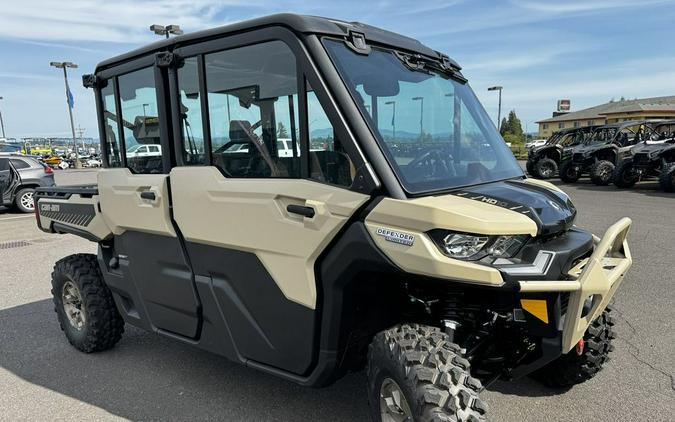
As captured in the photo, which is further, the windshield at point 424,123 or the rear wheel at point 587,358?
the rear wheel at point 587,358

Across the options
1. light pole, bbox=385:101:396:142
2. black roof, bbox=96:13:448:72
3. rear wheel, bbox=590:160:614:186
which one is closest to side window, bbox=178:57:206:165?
black roof, bbox=96:13:448:72

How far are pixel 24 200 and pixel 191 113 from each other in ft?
42.5

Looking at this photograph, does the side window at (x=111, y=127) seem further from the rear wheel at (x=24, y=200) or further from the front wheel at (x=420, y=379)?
the rear wheel at (x=24, y=200)

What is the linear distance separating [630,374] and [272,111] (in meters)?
3.14

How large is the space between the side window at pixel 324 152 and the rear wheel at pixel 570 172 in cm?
1733

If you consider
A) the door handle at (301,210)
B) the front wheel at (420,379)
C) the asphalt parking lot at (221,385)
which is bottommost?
the asphalt parking lot at (221,385)

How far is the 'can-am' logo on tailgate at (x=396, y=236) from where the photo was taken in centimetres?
217

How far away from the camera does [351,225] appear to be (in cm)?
236

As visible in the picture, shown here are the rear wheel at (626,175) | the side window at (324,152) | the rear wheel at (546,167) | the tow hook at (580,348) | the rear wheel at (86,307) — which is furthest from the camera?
the rear wheel at (546,167)

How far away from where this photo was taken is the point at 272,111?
2668 millimetres

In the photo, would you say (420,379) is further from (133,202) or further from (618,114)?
(618,114)

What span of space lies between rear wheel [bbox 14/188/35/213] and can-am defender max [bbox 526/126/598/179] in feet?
56.9

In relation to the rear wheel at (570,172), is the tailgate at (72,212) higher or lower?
higher

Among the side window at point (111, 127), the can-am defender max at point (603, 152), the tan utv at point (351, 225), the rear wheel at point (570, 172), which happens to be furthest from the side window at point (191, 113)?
the rear wheel at point (570, 172)
